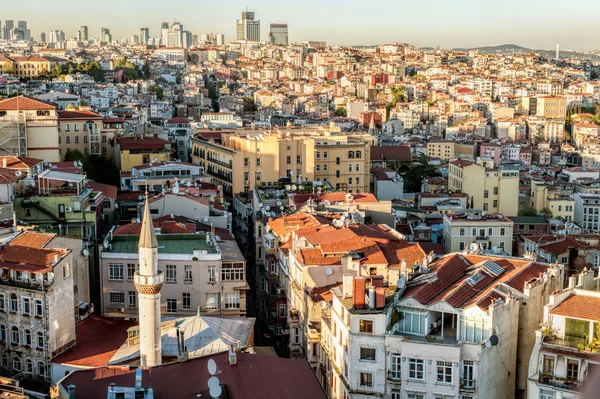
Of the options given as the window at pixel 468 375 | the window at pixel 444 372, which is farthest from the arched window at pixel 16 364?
the window at pixel 468 375

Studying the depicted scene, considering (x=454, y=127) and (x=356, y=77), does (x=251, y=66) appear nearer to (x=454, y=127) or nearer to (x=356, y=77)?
(x=356, y=77)

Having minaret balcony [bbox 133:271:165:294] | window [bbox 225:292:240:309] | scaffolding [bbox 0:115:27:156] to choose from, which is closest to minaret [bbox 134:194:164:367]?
minaret balcony [bbox 133:271:165:294]

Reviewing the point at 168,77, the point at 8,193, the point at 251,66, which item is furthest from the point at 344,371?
the point at 251,66

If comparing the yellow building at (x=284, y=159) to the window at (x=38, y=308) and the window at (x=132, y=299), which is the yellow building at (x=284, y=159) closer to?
the window at (x=132, y=299)

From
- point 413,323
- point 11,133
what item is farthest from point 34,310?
point 11,133

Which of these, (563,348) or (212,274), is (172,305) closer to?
(212,274)

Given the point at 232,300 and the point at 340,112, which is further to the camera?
the point at 340,112
